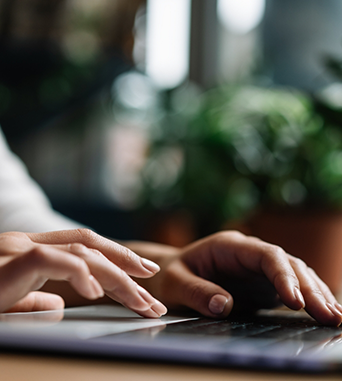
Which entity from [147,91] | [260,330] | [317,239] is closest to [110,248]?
[260,330]

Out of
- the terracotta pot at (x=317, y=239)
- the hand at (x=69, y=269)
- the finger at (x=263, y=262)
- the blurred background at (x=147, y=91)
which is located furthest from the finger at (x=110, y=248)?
the blurred background at (x=147, y=91)

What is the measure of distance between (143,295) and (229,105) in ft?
3.65

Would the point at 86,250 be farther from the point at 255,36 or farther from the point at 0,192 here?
the point at 255,36

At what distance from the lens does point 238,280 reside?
22.2 inches

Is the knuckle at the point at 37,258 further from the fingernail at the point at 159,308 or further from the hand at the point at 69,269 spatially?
the fingernail at the point at 159,308

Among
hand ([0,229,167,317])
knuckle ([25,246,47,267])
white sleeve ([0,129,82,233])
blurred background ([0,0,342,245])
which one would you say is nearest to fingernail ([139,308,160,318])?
hand ([0,229,167,317])

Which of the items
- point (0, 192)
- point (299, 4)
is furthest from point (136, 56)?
point (0, 192)

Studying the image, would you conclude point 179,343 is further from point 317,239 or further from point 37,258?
point 317,239

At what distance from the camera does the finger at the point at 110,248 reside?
1.30 ft

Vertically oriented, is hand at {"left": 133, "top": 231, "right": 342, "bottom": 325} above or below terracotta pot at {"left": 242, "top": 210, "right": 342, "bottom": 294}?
above

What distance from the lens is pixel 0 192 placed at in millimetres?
899

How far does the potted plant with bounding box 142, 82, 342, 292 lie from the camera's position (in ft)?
3.42

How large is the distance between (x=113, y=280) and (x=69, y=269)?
6 centimetres

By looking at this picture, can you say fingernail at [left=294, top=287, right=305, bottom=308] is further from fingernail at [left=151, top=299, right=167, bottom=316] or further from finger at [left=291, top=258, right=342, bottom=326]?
fingernail at [left=151, top=299, right=167, bottom=316]
